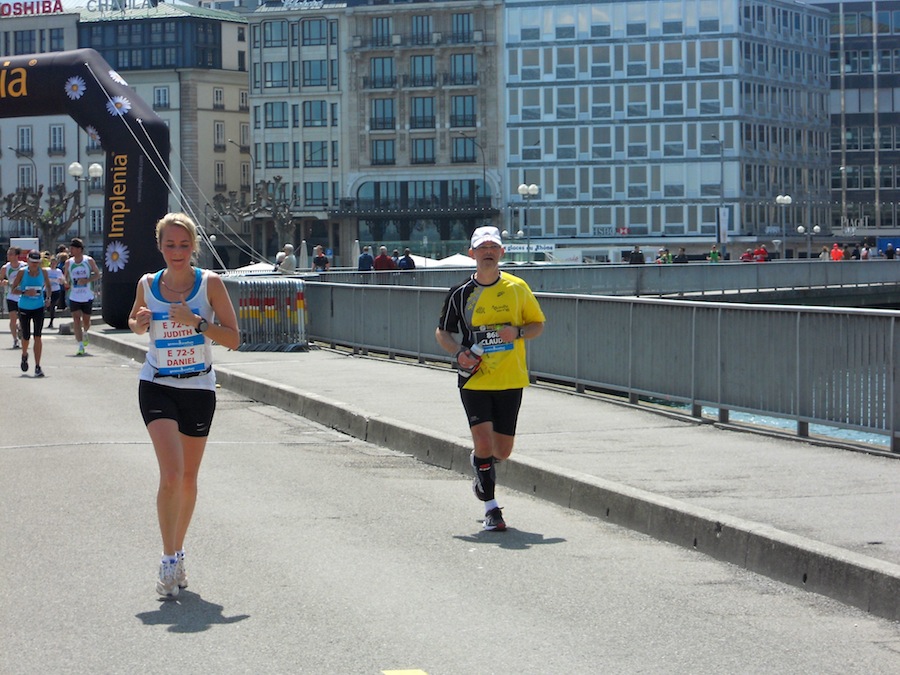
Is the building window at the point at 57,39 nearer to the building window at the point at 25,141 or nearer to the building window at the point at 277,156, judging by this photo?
the building window at the point at 25,141

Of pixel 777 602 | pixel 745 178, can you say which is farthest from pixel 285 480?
pixel 745 178

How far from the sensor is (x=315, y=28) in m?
101

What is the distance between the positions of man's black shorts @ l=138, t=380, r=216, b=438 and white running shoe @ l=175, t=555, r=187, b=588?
1.98 ft

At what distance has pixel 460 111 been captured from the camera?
98750 millimetres

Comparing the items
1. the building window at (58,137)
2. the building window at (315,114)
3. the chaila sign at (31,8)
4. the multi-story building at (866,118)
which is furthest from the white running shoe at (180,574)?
the multi-story building at (866,118)

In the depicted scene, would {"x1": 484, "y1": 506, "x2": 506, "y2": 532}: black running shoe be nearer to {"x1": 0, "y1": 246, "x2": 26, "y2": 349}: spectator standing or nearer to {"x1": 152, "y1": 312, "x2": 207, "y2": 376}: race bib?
{"x1": 152, "y1": 312, "x2": 207, "y2": 376}: race bib

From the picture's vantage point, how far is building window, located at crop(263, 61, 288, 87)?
101 m

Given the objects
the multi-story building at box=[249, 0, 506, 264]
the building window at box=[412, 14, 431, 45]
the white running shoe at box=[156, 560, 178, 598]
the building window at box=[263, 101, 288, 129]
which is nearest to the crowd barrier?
the white running shoe at box=[156, 560, 178, 598]

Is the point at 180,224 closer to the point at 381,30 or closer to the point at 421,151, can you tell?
the point at 421,151

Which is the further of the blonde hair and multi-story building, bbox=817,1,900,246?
multi-story building, bbox=817,1,900,246

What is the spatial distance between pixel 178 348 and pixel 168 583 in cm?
110

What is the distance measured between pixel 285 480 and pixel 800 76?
9392 cm

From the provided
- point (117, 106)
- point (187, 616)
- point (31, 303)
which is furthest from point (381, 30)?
point (187, 616)

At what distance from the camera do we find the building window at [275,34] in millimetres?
101000
